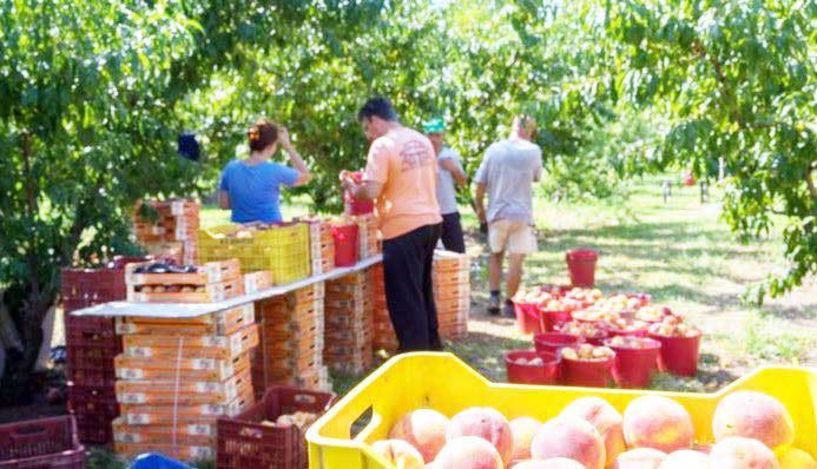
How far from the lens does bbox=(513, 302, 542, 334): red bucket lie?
329 inches

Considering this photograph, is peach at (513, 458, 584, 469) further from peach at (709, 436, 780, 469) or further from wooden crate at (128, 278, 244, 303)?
wooden crate at (128, 278, 244, 303)

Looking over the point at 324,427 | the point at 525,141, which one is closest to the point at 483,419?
the point at 324,427

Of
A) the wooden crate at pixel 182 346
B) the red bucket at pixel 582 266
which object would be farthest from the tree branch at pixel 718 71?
A: the red bucket at pixel 582 266

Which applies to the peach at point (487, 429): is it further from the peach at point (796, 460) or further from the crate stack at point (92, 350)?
the crate stack at point (92, 350)

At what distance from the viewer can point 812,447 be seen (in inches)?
Result: 87.1

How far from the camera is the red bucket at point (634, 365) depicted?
6668mm

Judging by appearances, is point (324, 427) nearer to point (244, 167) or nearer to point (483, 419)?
point (483, 419)

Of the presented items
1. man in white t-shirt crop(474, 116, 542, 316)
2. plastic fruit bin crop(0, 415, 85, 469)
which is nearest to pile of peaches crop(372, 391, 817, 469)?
plastic fruit bin crop(0, 415, 85, 469)

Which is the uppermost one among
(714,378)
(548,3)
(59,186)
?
(548,3)

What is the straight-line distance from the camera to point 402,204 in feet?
20.9

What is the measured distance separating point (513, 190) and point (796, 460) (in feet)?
23.0

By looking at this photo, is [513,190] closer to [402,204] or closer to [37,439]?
[402,204]

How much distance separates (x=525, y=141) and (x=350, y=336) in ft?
9.68

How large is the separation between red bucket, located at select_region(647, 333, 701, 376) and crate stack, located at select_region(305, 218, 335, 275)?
2532 mm
